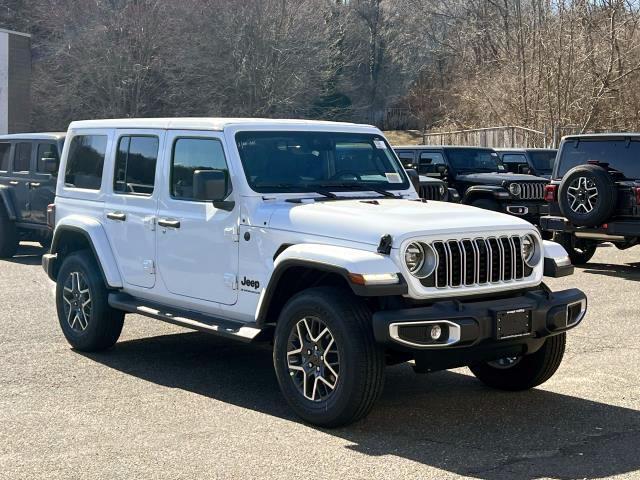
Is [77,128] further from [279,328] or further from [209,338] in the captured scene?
[279,328]

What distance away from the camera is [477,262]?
6336mm

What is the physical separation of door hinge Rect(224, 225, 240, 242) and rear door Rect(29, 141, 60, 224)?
29.5 feet

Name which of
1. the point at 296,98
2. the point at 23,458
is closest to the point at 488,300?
the point at 23,458

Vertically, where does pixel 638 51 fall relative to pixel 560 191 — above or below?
above

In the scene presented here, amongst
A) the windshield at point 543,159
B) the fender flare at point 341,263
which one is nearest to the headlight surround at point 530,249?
the fender flare at point 341,263

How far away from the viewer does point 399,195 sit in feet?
25.3

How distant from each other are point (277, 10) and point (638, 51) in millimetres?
25598

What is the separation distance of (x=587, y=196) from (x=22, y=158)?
8.66 metres

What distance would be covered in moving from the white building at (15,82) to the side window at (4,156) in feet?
103

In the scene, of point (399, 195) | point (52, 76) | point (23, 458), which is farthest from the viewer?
point (52, 76)

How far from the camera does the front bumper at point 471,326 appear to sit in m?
5.91

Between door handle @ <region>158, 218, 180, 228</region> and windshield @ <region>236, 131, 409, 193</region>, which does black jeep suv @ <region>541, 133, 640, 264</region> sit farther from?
door handle @ <region>158, 218, 180, 228</region>

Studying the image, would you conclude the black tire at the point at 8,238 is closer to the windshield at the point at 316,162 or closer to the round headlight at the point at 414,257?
the windshield at the point at 316,162

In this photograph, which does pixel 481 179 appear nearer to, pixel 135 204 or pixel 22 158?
pixel 22 158
